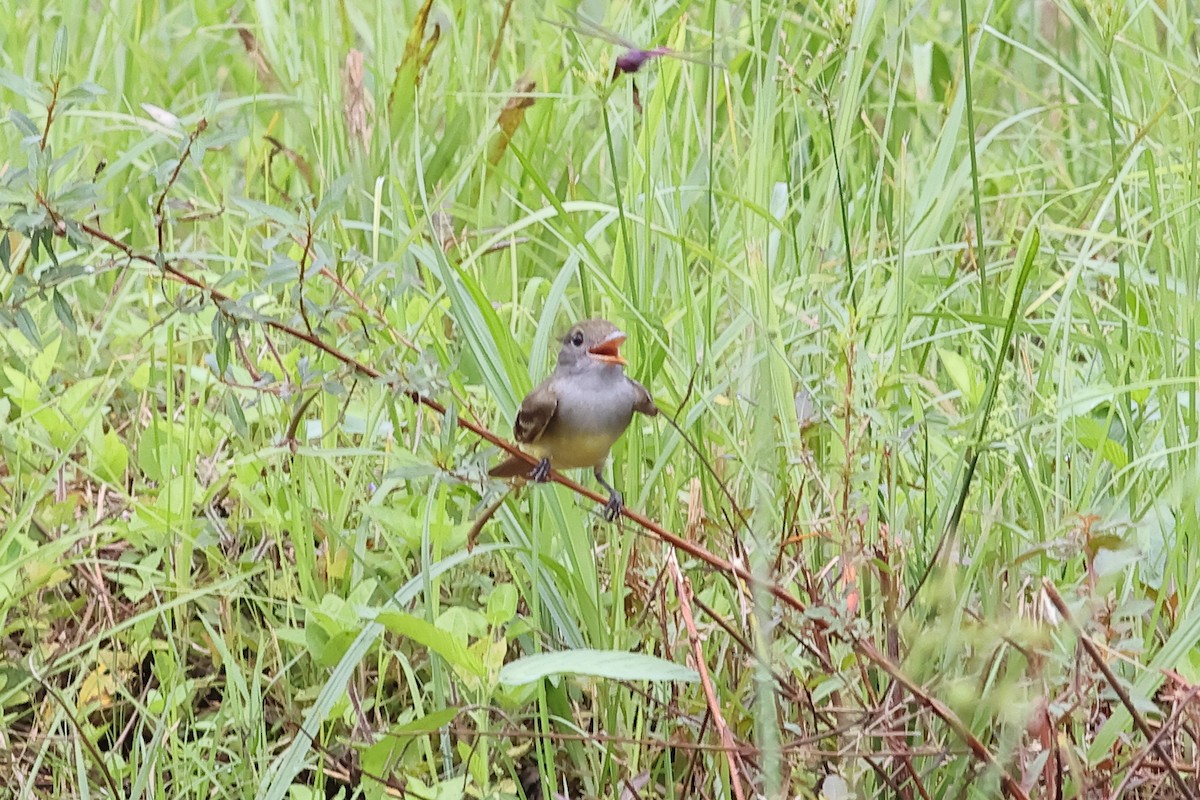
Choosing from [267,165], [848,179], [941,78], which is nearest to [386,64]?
[267,165]

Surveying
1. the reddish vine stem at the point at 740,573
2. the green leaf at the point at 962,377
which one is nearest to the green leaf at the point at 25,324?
the reddish vine stem at the point at 740,573

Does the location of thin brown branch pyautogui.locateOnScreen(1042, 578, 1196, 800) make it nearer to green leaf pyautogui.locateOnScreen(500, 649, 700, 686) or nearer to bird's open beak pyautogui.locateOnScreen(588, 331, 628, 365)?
green leaf pyautogui.locateOnScreen(500, 649, 700, 686)

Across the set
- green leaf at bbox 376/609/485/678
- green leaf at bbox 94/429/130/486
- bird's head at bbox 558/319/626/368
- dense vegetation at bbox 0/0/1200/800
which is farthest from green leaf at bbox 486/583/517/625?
green leaf at bbox 94/429/130/486

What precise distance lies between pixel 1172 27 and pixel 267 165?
188 centimetres

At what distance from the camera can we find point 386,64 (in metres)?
3.62

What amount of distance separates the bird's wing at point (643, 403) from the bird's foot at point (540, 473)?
6.9 inches

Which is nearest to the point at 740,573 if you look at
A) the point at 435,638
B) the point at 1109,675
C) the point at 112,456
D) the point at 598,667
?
the point at 598,667

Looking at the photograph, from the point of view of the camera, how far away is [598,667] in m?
1.93

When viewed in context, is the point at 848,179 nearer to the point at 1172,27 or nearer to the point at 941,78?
the point at 1172,27

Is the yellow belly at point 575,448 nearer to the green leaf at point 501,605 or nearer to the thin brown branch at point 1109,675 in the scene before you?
the green leaf at point 501,605

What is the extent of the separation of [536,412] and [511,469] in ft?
0.72

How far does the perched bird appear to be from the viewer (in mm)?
2301

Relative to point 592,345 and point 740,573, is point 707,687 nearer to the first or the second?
point 740,573

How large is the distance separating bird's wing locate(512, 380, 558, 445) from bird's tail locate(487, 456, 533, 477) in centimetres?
21
